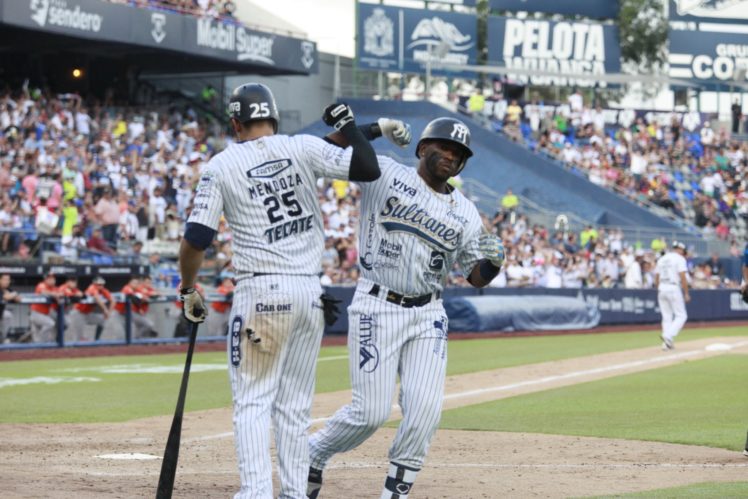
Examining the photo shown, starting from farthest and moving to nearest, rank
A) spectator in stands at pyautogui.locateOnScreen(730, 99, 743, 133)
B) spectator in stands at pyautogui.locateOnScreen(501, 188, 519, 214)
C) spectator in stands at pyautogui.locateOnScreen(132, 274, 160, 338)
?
spectator in stands at pyautogui.locateOnScreen(730, 99, 743, 133) < spectator in stands at pyautogui.locateOnScreen(501, 188, 519, 214) < spectator in stands at pyautogui.locateOnScreen(132, 274, 160, 338)

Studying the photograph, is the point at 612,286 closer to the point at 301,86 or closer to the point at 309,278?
the point at 301,86

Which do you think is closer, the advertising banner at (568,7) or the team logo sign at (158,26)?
the team logo sign at (158,26)

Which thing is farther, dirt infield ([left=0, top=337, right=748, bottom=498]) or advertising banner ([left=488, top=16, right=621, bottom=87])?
advertising banner ([left=488, top=16, right=621, bottom=87])

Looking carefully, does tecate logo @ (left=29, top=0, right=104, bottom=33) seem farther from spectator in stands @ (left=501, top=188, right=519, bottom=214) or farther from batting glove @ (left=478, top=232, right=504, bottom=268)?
batting glove @ (left=478, top=232, right=504, bottom=268)

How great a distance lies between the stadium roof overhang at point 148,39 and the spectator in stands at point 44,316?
9798mm

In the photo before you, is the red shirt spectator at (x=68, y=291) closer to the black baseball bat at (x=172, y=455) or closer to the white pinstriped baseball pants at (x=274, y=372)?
the black baseball bat at (x=172, y=455)

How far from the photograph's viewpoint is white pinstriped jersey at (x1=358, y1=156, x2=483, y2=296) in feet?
23.6

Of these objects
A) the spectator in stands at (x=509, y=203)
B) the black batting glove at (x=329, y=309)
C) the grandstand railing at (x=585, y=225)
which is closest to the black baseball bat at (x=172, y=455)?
the black batting glove at (x=329, y=309)

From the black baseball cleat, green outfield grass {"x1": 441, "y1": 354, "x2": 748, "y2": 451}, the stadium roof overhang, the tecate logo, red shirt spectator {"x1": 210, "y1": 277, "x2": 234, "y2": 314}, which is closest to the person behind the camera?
the black baseball cleat

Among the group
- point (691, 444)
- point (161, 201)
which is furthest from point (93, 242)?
point (691, 444)

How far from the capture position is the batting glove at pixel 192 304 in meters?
6.68

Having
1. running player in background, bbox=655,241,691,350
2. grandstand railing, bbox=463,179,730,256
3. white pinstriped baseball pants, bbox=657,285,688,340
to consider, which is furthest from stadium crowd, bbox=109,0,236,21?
white pinstriped baseball pants, bbox=657,285,688,340

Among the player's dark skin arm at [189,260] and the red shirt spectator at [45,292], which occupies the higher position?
the player's dark skin arm at [189,260]

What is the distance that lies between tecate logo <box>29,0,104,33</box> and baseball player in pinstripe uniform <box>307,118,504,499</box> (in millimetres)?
24759
